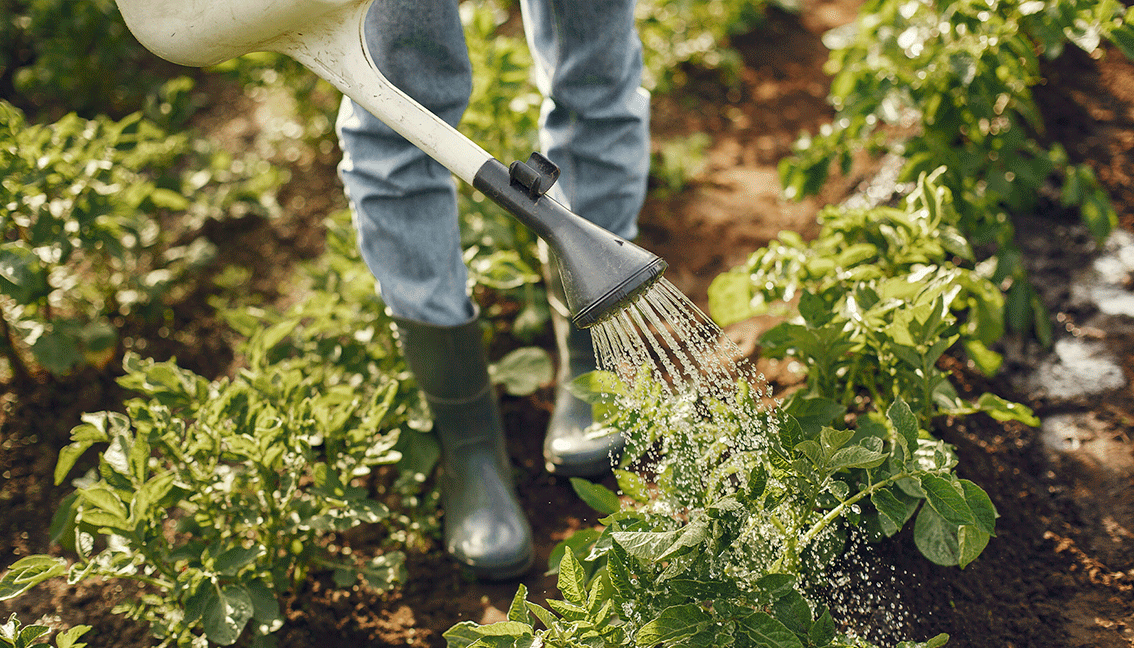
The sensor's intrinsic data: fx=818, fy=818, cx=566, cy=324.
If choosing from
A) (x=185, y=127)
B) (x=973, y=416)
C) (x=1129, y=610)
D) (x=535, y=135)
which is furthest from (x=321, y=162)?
(x=1129, y=610)

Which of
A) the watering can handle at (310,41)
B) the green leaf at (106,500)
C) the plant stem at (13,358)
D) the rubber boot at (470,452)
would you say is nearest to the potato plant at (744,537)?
the rubber boot at (470,452)

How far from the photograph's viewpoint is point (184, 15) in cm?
101

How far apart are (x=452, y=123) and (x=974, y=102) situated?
109cm

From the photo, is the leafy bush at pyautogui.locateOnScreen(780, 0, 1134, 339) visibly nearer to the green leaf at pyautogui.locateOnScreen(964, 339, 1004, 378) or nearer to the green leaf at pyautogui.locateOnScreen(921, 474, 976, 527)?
the green leaf at pyautogui.locateOnScreen(964, 339, 1004, 378)

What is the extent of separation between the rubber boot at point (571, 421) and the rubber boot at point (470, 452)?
11cm

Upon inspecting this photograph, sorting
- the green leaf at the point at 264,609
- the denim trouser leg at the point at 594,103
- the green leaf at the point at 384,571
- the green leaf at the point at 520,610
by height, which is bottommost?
the green leaf at the point at 384,571

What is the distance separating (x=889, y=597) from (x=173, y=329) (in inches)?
70.1

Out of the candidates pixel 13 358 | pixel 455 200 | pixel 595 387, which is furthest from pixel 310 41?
pixel 13 358

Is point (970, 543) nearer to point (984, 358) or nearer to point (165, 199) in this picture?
point (984, 358)

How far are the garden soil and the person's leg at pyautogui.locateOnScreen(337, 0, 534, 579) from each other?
119mm

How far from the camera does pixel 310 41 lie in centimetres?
107

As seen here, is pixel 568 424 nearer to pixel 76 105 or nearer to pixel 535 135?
pixel 535 135

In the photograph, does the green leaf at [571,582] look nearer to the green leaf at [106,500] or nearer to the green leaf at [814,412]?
the green leaf at [814,412]

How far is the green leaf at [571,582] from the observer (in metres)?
1.04
